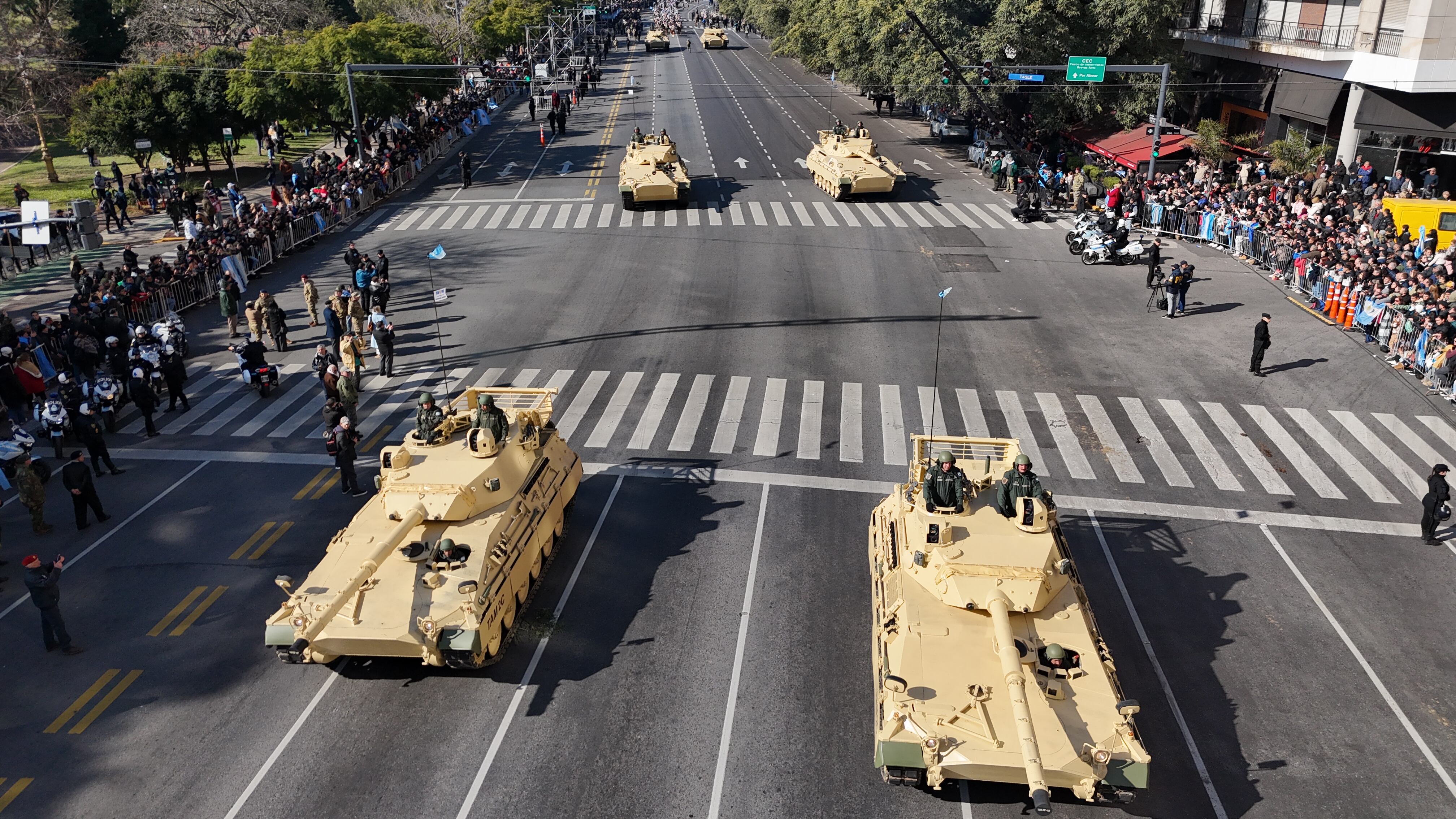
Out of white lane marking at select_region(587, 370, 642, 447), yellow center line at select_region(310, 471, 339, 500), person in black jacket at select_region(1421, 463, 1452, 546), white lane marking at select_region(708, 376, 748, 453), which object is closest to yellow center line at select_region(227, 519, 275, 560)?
yellow center line at select_region(310, 471, 339, 500)

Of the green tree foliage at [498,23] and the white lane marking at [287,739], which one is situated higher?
the green tree foliage at [498,23]

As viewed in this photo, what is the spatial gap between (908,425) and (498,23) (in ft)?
232

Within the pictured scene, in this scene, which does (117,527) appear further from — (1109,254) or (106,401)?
(1109,254)

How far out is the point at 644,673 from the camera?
43.5 ft

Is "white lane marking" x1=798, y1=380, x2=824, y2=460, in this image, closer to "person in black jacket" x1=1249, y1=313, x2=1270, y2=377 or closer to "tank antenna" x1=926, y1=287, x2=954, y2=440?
"tank antenna" x1=926, y1=287, x2=954, y2=440

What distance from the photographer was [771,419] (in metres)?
21.3

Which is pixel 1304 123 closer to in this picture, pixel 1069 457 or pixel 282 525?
pixel 1069 457

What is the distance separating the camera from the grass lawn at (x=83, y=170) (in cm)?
4309

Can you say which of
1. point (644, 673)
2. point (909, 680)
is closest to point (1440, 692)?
point (909, 680)

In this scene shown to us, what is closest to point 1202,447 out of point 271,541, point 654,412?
point 654,412

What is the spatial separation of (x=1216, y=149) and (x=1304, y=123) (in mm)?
4238

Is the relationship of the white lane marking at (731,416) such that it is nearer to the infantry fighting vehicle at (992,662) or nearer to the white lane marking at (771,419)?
the white lane marking at (771,419)

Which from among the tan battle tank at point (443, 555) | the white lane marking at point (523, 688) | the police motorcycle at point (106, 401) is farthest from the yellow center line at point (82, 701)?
the police motorcycle at point (106, 401)

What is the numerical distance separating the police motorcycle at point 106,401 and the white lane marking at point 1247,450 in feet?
78.6
